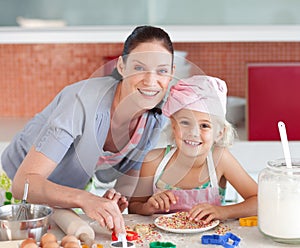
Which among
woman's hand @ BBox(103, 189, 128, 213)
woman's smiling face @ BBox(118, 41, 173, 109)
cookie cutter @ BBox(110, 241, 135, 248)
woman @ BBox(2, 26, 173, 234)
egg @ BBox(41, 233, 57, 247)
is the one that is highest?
woman's smiling face @ BBox(118, 41, 173, 109)

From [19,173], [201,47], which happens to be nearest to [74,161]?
[19,173]

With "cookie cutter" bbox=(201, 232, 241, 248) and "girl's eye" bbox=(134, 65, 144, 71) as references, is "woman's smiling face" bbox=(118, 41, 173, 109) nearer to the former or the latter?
"girl's eye" bbox=(134, 65, 144, 71)

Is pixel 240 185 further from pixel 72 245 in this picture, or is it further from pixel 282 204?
pixel 72 245

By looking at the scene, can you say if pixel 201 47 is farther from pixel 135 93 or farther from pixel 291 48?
pixel 135 93

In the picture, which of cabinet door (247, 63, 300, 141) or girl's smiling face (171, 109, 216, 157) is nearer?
girl's smiling face (171, 109, 216, 157)

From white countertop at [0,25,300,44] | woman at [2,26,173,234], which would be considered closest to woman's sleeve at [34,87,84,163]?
woman at [2,26,173,234]

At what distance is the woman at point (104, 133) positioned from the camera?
167 cm

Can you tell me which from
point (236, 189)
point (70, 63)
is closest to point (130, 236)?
point (236, 189)

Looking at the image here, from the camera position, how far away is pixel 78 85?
1.88 meters

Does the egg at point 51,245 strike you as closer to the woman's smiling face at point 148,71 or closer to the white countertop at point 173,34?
the woman's smiling face at point 148,71

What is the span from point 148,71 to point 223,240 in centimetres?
45

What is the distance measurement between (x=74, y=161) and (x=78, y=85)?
215 mm

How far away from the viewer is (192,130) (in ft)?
5.88

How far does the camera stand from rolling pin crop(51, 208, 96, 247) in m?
1.51
